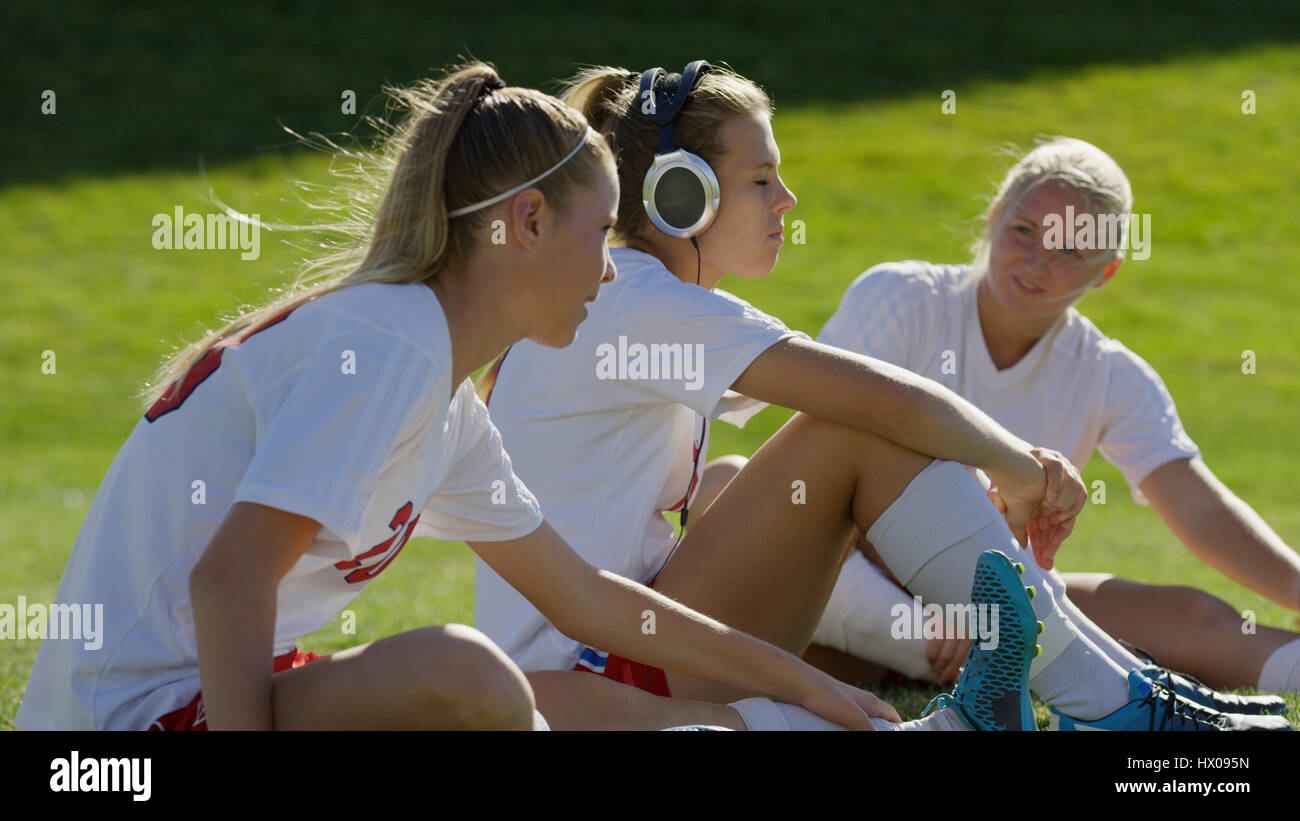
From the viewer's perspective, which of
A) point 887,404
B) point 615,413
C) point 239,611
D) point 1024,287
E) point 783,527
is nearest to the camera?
point 239,611

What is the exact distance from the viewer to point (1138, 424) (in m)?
4.02

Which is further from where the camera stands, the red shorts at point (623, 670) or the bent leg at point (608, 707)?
the red shorts at point (623, 670)

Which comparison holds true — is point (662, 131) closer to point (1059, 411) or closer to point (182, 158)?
point (1059, 411)

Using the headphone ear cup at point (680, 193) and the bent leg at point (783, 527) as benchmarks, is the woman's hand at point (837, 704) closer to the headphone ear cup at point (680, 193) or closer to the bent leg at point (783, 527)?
the bent leg at point (783, 527)

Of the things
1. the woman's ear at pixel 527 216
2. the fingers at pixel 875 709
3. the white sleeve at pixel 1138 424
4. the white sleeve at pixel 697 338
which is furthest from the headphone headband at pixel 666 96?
the white sleeve at pixel 1138 424

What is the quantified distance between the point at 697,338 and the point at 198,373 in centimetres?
107

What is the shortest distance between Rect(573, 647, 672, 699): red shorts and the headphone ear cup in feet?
3.07

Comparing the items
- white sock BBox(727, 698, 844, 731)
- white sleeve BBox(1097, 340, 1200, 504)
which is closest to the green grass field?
white sleeve BBox(1097, 340, 1200, 504)

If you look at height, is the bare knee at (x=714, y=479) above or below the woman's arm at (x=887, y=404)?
below

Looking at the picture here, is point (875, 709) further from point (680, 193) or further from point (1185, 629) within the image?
point (1185, 629)

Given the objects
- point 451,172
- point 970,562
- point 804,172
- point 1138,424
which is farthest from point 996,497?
point 804,172

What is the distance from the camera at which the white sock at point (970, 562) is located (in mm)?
2768

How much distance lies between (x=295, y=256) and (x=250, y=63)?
5.48 m

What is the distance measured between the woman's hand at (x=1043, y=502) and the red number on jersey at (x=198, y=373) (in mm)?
1570
